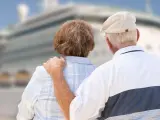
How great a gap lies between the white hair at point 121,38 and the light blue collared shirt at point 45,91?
206 mm

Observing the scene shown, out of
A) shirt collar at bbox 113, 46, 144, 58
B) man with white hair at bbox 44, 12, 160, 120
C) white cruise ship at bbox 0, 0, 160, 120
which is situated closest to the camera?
man with white hair at bbox 44, 12, 160, 120

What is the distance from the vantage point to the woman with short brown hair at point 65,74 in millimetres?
1675

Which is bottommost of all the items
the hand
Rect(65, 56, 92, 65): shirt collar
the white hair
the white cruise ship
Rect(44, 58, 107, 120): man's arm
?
Rect(44, 58, 107, 120): man's arm

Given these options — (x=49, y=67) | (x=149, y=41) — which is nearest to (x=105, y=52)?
(x=149, y=41)

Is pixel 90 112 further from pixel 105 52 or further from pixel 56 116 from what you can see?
pixel 105 52

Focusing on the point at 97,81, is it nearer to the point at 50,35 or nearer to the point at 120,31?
the point at 120,31

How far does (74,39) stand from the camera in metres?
1.71

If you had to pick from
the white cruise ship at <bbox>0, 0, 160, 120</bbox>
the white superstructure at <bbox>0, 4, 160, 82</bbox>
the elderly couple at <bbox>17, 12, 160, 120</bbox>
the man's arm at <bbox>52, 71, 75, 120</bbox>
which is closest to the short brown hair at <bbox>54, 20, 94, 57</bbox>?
the elderly couple at <bbox>17, 12, 160, 120</bbox>

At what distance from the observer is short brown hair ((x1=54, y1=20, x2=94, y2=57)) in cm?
172

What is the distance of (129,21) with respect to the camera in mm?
1604

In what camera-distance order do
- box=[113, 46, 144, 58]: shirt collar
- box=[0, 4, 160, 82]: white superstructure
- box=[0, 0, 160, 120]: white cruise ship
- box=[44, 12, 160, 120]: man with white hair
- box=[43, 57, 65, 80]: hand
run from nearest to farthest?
box=[44, 12, 160, 120]: man with white hair
box=[113, 46, 144, 58]: shirt collar
box=[43, 57, 65, 80]: hand
box=[0, 0, 160, 120]: white cruise ship
box=[0, 4, 160, 82]: white superstructure

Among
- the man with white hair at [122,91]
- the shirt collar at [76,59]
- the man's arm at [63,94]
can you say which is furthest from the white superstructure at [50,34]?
the man with white hair at [122,91]

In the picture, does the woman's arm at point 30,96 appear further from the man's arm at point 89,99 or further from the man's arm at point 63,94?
the man's arm at point 89,99

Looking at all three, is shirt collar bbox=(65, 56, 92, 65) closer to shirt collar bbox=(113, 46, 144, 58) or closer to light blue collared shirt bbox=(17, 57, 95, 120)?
light blue collared shirt bbox=(17, 57, 95, 120)
